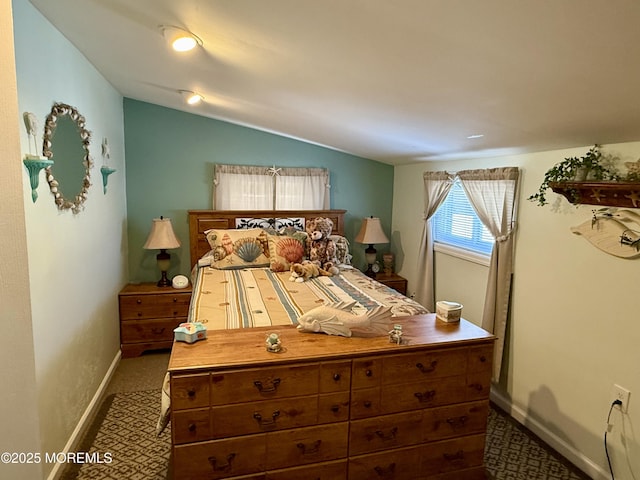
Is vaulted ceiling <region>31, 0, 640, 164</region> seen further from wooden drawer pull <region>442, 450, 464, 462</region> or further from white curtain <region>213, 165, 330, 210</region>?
wooden drawer pull <region>442, 450, 464, 462</region>

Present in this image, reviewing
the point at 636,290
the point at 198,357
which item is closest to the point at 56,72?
the point at 198,357

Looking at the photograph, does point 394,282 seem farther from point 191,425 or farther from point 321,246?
point 191,425

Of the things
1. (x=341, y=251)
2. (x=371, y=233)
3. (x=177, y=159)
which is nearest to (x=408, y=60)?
(x=341, y=251)

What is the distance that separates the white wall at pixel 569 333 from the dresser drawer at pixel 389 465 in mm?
1018

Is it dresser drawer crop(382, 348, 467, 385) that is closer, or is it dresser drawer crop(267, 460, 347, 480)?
dresser drawer crop(267, 460, 347, 480)

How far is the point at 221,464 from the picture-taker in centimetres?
170

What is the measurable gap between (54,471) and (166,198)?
2.54 m

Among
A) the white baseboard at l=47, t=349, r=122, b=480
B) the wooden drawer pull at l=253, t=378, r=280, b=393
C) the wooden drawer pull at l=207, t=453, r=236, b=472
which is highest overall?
the wooden drawer pull at l=253, t=378, r=280, b=393

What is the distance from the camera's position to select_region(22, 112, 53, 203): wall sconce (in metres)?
1.74

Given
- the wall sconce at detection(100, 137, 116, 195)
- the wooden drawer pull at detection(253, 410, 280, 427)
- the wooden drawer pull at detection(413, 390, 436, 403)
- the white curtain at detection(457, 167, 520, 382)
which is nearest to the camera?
the wooden drawer pull at detection(253, 410, 280, 427)

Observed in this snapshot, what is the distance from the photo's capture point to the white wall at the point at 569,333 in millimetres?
1956

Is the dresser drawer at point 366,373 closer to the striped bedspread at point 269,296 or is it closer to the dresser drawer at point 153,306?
the striped bedspread at point 269,296

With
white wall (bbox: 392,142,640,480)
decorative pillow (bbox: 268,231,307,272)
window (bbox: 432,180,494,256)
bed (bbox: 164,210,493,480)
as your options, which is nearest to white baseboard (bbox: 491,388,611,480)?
white wall (bbox: 392,142,640,480)

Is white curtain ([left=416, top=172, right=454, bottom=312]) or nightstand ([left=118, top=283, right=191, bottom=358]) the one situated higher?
white curtain ([left=416, top=172, right=454, bottom=312])
